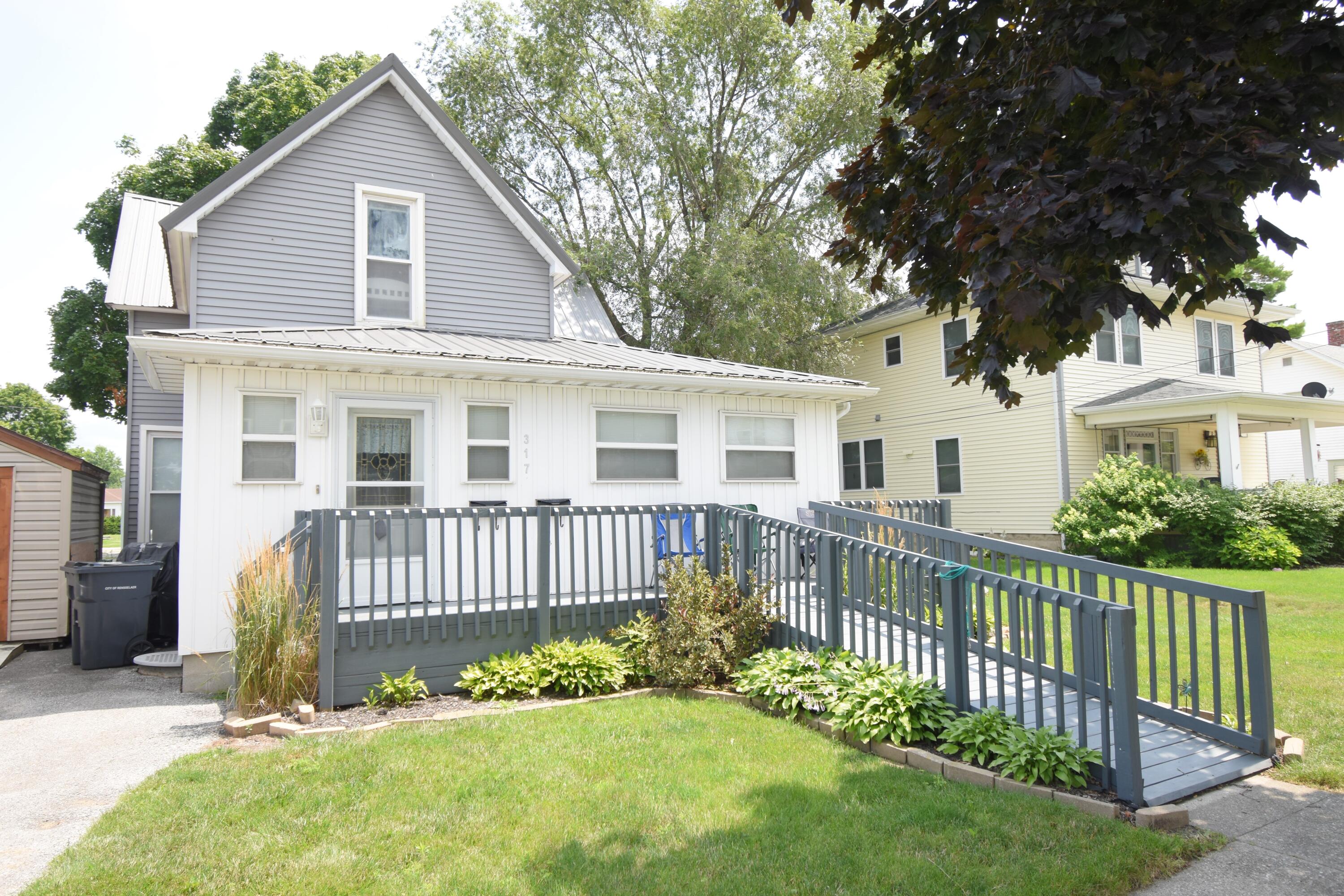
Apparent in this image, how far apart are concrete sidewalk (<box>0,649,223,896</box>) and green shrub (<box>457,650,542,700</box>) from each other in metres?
1.89

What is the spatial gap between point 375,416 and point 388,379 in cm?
48

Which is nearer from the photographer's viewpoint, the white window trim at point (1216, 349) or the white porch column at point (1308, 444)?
the white porch column at point (1308, 444)

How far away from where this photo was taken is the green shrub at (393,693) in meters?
6.34

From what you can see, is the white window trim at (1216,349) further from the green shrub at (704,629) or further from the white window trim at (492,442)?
the white window trim at (492,442)

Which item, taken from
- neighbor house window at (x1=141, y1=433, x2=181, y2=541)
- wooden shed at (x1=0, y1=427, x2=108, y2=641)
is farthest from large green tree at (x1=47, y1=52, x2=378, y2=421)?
wooden shed at (x1=0, y1=427, x2=108, y2=641)

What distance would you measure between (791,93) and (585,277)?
7.97 m

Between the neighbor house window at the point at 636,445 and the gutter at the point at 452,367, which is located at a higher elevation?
the gutter at the point at 452,367

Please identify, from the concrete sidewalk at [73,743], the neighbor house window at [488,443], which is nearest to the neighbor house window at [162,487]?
the concrete sidewalk at [73,743]

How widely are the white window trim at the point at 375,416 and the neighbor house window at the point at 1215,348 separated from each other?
64.7 feet

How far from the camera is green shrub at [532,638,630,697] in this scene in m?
6.55

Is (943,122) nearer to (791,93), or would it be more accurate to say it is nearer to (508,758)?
(508,758)

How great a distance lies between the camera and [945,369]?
19.1 m

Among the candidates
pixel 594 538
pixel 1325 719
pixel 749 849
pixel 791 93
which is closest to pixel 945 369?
pixel 791 93

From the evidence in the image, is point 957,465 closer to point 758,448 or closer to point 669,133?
point 758,448
